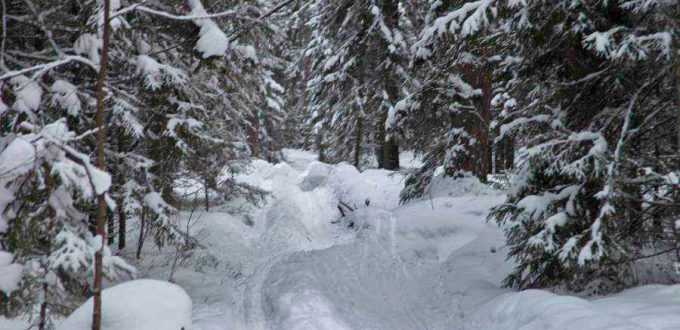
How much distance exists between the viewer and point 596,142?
220 inches

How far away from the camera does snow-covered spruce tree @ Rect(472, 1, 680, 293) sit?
5277mm

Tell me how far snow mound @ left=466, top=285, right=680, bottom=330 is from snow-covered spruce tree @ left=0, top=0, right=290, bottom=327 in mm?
4183

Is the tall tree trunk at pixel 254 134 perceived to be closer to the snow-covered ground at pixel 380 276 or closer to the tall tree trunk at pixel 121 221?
the snow-covered ground at pixel 380 276

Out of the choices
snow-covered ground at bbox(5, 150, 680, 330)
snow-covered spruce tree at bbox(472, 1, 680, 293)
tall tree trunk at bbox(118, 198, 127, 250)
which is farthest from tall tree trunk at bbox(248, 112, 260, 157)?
snow-covered spruce tree at bbox(472, 1, 680, 293)

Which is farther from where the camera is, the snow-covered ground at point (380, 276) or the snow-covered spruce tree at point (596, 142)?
the snow-covered spruce tree at point (596, 142)

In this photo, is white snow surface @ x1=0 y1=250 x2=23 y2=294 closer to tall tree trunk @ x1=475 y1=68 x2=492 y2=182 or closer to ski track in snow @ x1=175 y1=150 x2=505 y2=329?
ski track in snow @ x1=175 y1=150 x2=505 y2=329

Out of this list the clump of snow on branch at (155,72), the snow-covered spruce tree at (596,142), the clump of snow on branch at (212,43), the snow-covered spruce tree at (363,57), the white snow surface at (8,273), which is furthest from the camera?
the snow-covered spruce tree at (363,57)

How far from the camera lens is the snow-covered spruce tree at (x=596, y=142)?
528 centimetres

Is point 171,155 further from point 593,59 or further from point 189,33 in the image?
point 593,59

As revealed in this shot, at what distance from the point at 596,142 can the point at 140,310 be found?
203 inches

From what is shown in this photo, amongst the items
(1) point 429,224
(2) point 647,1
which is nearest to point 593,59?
(2) point 647,1

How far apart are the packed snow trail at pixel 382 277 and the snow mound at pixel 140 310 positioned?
2916 mm

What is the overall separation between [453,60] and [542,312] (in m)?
6.80

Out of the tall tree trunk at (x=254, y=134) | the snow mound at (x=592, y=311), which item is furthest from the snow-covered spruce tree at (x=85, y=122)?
the tall tree trunk at (x=254, y=134)
